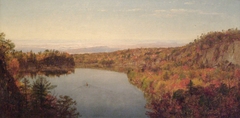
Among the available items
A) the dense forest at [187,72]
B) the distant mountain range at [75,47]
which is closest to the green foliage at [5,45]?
the distant mountain range at [75,47]

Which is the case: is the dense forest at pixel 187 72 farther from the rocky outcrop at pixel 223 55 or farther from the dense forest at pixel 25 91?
the dense forest at pixel 25 91

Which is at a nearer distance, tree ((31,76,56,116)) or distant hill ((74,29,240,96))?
tree ((31,76,56,116))

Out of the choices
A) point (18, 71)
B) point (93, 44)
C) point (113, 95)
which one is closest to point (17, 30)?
point (18, 71)

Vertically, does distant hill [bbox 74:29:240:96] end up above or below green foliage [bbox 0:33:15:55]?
below

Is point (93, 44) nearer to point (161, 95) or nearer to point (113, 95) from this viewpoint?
point (113, 95)

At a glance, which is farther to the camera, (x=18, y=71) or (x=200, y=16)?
(x=200, y=16)

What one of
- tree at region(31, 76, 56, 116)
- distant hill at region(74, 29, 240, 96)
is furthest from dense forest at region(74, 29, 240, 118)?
tree at region(31, 76, 56, 116)

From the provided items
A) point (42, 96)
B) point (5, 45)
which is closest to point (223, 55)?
point (42, 96)

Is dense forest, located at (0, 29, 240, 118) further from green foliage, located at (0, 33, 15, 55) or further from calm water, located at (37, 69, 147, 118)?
calm water, located at (37, 69, 147, 118)
